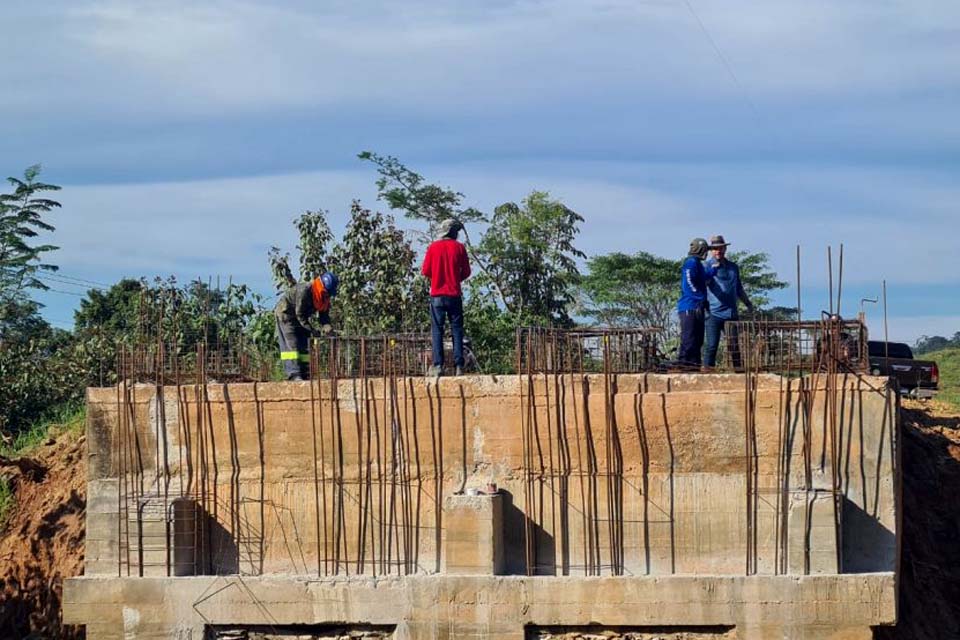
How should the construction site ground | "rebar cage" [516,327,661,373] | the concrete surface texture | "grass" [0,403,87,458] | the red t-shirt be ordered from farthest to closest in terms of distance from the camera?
"grass" [0,403,87,458]
the construction site ground
the red t-shirt
"rebar cage" [516,327,661,373]
the concrete surface texture

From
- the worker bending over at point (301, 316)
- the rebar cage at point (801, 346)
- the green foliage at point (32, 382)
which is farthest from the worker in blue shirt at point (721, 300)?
the green foliage at point (32, 382)

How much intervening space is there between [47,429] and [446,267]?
312 inches

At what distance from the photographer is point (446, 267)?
13.3 metres

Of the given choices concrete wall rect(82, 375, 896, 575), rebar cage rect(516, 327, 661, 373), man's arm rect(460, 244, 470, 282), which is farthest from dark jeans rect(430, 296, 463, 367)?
concrete wall rect(82, 375, 896, 575)

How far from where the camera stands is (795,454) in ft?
38.1

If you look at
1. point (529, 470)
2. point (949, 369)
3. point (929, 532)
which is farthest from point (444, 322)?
point (949, 369)

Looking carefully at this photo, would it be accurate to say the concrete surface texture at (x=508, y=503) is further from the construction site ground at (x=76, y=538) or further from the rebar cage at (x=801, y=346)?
the construction site ground at (x=76, y=538)

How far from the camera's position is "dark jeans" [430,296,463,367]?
43.1 ft

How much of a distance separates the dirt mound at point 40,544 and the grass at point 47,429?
4.22ft

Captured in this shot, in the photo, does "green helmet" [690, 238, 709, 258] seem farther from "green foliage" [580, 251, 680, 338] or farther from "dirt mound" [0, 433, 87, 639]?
"green foliage" [580, 251, 680, 338]

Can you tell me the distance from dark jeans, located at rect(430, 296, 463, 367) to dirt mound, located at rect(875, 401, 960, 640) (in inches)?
181

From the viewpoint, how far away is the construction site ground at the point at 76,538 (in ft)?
44.8

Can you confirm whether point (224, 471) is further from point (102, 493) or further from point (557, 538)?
point (557, 538)

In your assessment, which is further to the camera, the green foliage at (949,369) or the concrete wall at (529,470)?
the green foliage at (949,369)
